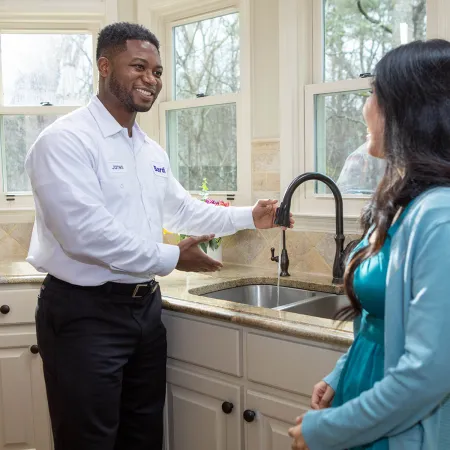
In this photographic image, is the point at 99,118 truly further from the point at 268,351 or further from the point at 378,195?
the point at 378,195

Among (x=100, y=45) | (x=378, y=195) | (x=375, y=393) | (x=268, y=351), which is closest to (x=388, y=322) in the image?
(x=375, y=393)

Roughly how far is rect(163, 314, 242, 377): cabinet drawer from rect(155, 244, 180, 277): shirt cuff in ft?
0.83

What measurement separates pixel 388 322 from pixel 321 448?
0.25 m

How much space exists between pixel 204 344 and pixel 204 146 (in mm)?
1322

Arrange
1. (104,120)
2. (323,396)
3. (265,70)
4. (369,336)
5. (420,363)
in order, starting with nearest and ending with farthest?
(420,363), (369,336), (323,396), (104,120), (265,70)

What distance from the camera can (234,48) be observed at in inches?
112

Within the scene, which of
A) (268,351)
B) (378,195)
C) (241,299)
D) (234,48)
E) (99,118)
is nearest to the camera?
(378,195)

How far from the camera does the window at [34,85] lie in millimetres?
3180

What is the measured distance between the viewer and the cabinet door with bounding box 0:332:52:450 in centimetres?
254

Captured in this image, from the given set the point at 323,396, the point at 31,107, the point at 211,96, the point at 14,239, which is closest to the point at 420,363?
the point at 323,396

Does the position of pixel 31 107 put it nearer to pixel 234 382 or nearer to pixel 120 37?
pixel 120 37

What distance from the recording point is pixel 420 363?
2.99 ft

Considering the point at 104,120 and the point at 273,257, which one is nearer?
the point at 104,120

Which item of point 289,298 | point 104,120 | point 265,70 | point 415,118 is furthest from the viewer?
point 265,70
